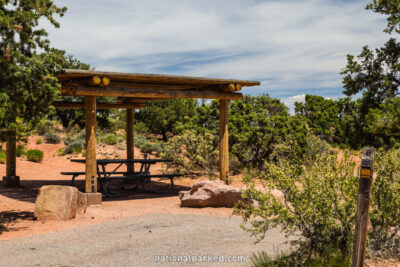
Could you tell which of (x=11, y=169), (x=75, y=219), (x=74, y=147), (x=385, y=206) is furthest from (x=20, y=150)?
(x=385, y=206)

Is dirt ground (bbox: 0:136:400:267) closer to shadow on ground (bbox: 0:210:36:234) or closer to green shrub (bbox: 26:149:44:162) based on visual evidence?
shadow on ground (bbox: 0:210:36:234)

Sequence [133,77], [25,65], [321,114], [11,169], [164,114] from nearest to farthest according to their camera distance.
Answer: [25,65] → [133,77] → [11,169] → [321,114] → [164,114]

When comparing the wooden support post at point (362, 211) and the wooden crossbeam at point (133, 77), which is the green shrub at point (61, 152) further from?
the wooden support post at point (362, 211)

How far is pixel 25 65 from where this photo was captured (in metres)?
7.43

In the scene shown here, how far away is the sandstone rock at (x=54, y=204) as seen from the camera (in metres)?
7.94

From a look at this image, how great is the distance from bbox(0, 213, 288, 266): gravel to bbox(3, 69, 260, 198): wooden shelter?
2759mm

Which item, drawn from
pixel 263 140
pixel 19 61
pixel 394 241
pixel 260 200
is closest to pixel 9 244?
pixel 19 61

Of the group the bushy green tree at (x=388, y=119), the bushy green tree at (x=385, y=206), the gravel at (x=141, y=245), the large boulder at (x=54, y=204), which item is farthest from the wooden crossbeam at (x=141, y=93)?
the bushy green tree at (x=388, y=119)

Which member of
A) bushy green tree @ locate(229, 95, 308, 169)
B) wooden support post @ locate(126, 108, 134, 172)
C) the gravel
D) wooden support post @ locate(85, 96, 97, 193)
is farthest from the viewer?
bushy green tree @ locate(229, 95, 308, 169)

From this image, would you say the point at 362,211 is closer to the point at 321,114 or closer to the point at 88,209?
the point at 88,209

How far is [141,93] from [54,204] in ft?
11.5

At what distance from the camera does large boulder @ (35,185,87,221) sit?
7941mm

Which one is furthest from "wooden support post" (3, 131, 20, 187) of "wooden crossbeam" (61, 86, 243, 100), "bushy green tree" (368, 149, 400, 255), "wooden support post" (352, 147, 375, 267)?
"wooden support post" (352, 147, 375, 267)

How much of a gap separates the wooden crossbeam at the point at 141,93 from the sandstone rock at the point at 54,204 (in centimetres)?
231
